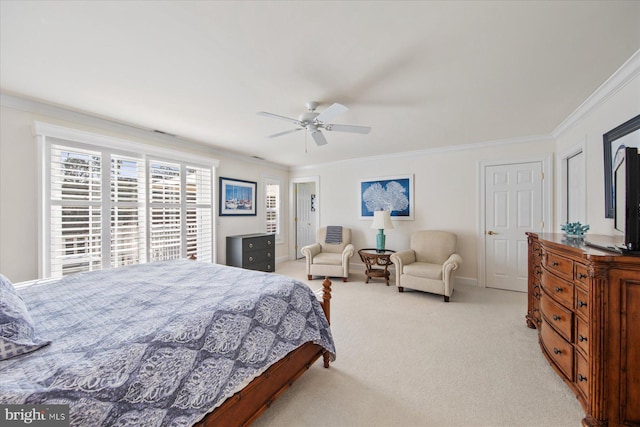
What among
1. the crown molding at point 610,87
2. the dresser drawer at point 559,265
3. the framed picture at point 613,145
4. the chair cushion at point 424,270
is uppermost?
the crown molding at point 610,87

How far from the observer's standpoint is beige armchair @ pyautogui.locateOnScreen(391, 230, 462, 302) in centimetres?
359

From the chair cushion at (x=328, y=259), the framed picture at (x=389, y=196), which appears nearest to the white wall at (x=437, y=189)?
the framed picture at (x=389, y=196)

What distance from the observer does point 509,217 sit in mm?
3996

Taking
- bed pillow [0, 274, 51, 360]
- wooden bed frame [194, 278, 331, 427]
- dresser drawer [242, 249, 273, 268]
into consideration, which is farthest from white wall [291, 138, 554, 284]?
bed pillow [0, 274, 51, 360]

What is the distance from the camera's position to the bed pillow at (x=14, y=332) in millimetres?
992

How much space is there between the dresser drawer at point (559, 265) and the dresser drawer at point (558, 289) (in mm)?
49

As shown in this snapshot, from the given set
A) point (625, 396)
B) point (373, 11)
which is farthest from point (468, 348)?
point (373, 11)

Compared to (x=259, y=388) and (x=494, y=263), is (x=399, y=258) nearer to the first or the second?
(x=494, y=263)

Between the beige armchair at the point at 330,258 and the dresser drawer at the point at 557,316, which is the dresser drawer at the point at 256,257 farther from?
the dresser drawer at the point at 557,316

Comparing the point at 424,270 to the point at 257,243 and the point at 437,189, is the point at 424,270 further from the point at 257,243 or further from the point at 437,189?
the point at 257,243

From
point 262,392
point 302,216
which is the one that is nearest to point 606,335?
point 262,392

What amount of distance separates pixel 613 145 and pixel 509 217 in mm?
1940

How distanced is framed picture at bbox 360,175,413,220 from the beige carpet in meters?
2.12
